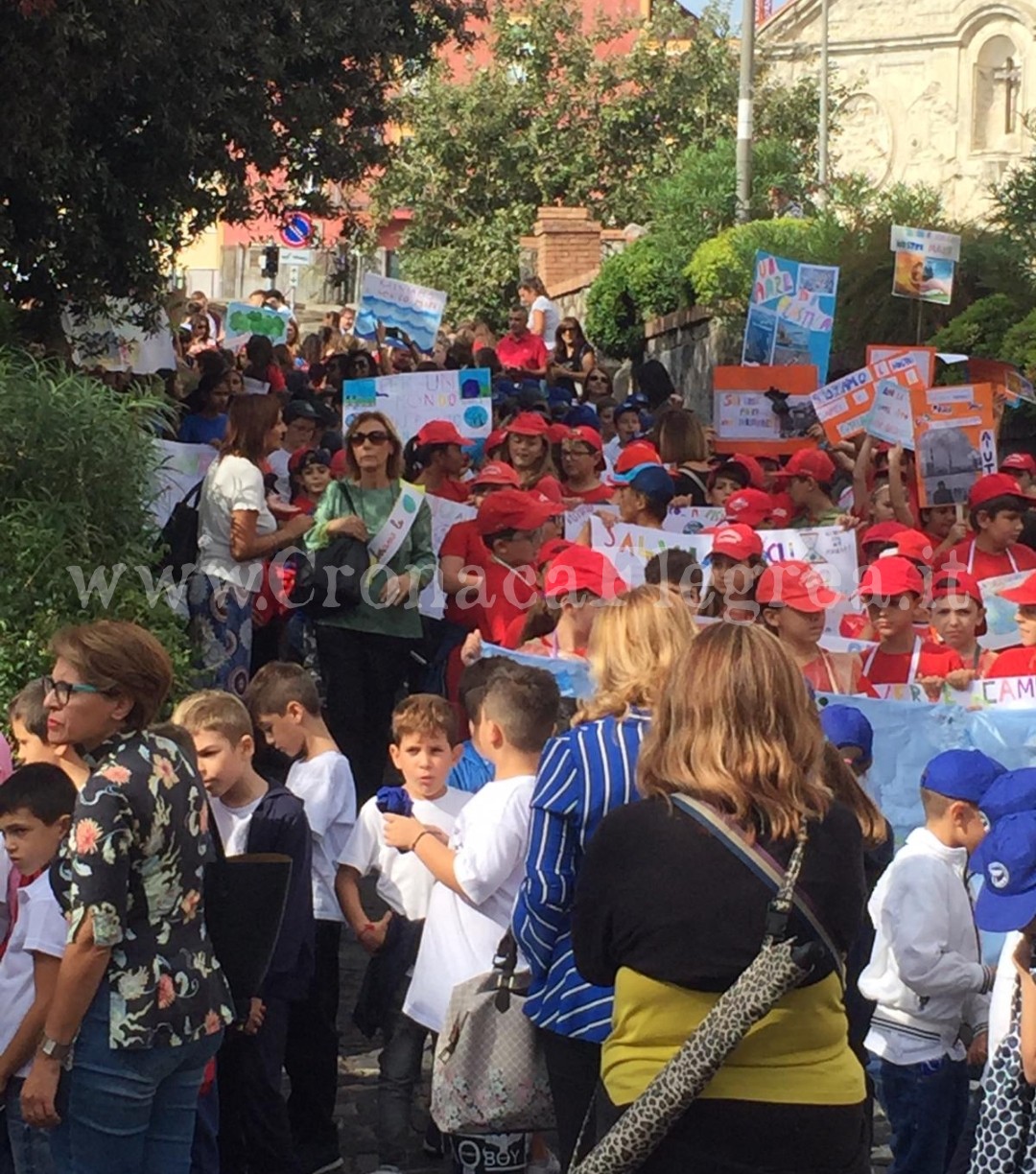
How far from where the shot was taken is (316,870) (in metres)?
6.37

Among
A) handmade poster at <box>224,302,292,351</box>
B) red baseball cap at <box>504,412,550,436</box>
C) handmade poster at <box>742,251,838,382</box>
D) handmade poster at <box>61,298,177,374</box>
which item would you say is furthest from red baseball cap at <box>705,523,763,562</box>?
handmade poster at <box>224,302,292,351</box>

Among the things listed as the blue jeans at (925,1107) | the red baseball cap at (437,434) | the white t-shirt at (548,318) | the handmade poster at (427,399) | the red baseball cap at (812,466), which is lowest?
the blue jeans at (925,1107)

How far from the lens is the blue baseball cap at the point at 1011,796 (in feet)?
15.3

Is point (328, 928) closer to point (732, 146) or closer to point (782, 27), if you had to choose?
point (732, 146)

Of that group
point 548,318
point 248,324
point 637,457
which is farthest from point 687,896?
point 548,318

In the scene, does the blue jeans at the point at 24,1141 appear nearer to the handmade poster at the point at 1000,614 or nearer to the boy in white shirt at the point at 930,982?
the boy in white shirt at the point at 930,982

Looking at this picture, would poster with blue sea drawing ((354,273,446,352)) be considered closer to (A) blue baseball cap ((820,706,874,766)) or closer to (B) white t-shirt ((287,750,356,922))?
(B) white t-shirt ((287,750,356,922))

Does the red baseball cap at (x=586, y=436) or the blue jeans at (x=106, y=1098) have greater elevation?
the red baseball cap at (x=586, y=436)

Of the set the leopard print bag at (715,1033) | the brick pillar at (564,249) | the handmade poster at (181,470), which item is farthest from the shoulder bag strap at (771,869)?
the brick pillar at (564,249)

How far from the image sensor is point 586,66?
1332 inches

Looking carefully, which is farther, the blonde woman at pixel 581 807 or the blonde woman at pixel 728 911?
the blonde woman at pixel 581 807

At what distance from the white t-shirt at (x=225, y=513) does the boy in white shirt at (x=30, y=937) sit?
12.4 ft

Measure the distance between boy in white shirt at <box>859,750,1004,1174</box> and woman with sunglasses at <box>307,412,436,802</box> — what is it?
358cm

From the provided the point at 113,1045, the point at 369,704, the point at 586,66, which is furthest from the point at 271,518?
the point at 586,66
